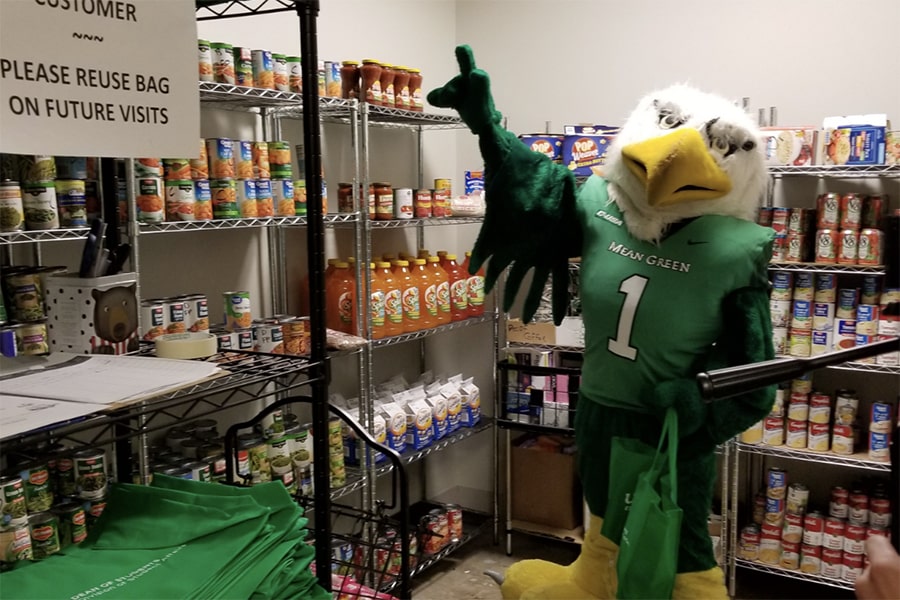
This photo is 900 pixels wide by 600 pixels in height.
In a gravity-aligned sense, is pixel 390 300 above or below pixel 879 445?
above

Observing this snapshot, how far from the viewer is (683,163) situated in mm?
1867

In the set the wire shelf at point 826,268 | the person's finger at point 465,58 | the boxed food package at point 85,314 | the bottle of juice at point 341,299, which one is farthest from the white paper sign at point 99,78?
the wire shelf at point 826,268

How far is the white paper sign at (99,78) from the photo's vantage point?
35.9 inches

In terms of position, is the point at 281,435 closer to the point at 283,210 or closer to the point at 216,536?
the point at 283,210

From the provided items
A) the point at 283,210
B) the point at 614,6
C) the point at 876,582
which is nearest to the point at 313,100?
the point at 876,582

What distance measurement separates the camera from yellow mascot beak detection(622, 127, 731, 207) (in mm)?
1866

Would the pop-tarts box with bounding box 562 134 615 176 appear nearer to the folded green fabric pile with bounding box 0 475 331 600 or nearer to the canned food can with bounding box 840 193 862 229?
the canned food can with bounding box 840 193 862 229

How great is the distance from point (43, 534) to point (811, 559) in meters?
2.55

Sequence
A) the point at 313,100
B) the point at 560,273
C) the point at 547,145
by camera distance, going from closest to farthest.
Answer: the point at 313,100, the point at 560,273, the point at 547,145

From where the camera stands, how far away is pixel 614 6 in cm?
336

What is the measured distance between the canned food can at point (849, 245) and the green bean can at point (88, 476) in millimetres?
2434

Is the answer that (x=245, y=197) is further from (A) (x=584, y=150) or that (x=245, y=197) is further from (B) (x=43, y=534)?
(A) (x=584, y=150)

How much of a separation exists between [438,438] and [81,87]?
7.93 ft

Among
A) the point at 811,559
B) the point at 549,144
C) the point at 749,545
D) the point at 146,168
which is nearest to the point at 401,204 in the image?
the point at 549,144
